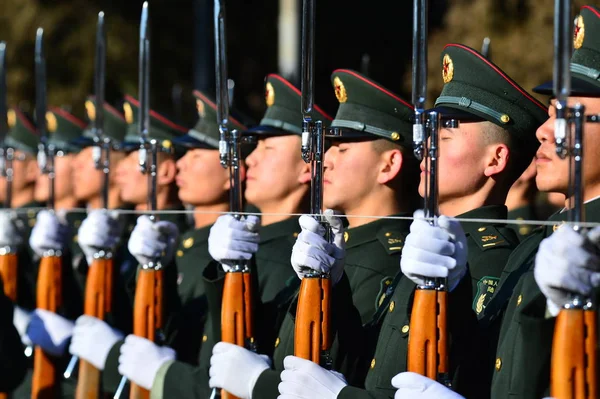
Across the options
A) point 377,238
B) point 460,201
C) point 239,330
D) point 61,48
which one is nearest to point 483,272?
point 460,201

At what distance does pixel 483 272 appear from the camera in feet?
15.2

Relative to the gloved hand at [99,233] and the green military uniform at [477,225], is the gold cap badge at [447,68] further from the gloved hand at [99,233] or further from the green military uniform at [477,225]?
the gloved hand at [99,233]

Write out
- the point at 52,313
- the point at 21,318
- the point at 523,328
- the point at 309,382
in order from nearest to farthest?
the point at 523,328 → the point at 309,382 → the point at 52,313 → the point at 21,318

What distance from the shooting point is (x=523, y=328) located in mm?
3514

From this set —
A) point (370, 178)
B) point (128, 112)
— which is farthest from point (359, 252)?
point (128, 112)

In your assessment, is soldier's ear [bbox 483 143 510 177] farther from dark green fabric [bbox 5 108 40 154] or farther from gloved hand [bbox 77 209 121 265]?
dark green fabric [bbox 5 108 40 154]

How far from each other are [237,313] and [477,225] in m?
0.99

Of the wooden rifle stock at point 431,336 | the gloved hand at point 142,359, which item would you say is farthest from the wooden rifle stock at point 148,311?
the wooden rifle stock at point 431,336

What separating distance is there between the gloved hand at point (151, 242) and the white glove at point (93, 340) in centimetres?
50

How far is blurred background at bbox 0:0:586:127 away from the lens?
15.6m

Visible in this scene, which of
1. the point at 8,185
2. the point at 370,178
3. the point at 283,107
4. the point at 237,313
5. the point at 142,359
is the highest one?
the point at 283,107

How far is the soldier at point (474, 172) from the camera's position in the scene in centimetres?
446

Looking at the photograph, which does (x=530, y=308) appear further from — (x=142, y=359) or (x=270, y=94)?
(x=270, y=94)

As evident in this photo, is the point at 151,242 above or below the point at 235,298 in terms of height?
above
